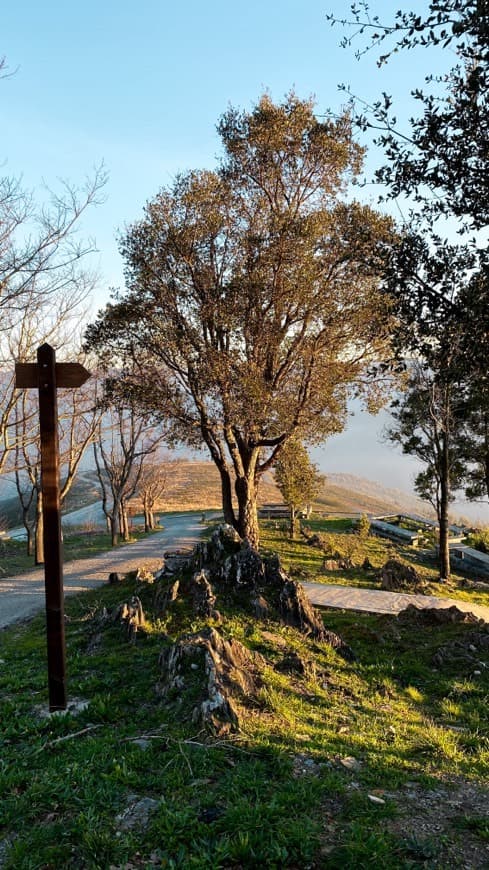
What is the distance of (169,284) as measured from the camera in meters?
15.1

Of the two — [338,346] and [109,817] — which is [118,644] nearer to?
[109,817]

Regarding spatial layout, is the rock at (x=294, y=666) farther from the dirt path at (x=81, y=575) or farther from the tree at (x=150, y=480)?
the tree at (x=150, y=480)

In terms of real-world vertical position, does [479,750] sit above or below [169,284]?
below

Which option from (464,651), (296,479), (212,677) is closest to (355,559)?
(296,479)

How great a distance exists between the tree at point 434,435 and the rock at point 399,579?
2.97 meters

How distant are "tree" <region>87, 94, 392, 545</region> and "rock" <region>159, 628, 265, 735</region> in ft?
26.8

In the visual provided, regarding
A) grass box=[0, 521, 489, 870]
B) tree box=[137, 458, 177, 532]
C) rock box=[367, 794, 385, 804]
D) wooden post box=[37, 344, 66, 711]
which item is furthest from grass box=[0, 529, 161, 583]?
rock box=[367, 794, 385, 804]

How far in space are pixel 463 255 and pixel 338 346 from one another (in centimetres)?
1034

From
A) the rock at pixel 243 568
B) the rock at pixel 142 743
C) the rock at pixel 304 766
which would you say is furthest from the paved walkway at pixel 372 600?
the rock at pixel 142 743

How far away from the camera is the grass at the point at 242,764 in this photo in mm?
3650

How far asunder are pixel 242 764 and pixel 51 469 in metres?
3.79

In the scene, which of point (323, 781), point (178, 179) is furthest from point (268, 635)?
point (178, 179)

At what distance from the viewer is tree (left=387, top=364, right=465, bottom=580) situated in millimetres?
19672

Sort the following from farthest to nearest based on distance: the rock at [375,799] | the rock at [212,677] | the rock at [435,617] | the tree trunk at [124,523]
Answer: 1. the tree trunk at [124,523]
2. the rock at [435,617]
3. the rock at [212,677]
4. the rock at [375,799]
